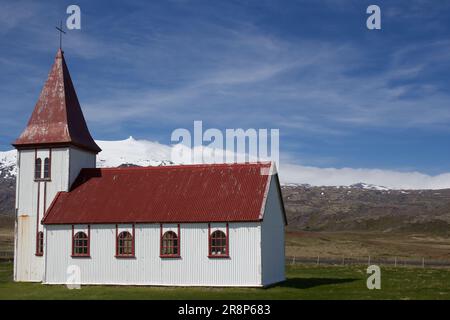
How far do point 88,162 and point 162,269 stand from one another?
11.4m

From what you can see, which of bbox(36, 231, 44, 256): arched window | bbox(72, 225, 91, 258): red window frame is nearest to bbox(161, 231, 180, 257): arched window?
bbox(72, 225, 91, 258): red window frame

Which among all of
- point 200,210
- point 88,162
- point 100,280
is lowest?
point 100,280

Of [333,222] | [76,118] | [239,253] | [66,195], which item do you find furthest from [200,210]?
[333,222]

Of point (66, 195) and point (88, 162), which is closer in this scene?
point (66, 195)

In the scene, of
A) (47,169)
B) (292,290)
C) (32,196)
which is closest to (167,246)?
(292,290)

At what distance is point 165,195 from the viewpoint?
39.2 metres

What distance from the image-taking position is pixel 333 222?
184875 millimetres

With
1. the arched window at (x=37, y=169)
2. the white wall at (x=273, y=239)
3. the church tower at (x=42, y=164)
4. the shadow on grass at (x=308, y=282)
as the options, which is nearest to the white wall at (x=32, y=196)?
the church tower at (x=42, y=164)

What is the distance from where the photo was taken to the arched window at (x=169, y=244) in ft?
122

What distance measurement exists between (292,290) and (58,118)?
20.3 meters

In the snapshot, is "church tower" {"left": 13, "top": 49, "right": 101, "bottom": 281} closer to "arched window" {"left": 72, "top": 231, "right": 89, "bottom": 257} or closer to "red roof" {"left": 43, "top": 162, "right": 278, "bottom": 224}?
"red roof" {"left": 43, "top": 162, "right": 278, "bottom": 224}

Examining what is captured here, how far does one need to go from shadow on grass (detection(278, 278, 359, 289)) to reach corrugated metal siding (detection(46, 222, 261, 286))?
132 inches
